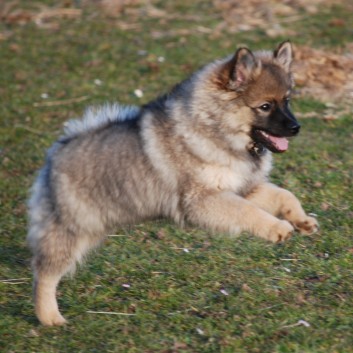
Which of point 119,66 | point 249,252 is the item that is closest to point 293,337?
point 249,252

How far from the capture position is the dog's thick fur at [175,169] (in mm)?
5305

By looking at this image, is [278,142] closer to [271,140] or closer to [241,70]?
[271,140]

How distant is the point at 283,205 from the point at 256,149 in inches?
16.6

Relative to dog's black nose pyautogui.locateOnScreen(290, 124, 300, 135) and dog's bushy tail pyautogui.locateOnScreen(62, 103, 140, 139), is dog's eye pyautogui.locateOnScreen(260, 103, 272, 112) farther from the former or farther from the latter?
dog's bushy tail pyautogui.locateOnScreen(62, 103, 140, 139)

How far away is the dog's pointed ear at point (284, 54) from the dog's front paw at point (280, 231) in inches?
45.2

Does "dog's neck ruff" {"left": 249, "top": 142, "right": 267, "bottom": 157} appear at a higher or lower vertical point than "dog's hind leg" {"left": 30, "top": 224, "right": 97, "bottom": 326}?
higher

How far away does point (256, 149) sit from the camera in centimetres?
560

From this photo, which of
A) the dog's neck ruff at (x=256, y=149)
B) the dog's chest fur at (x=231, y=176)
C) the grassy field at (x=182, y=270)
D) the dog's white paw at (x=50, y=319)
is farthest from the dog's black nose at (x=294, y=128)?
the dog's white paw at (x=50, y=319)

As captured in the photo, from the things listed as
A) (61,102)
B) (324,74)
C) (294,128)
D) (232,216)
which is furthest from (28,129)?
(294,128)

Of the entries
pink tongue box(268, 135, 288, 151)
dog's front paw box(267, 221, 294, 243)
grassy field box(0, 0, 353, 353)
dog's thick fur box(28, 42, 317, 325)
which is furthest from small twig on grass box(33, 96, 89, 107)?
dog's front paw box(267, 221, 294, 243)

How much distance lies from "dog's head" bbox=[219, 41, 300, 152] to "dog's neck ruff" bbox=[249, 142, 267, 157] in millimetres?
48

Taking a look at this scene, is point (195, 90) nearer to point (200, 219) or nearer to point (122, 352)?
point (200, 219)

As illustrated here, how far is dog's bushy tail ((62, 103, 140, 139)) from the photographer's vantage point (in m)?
5.61

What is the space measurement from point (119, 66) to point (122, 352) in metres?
6.46
